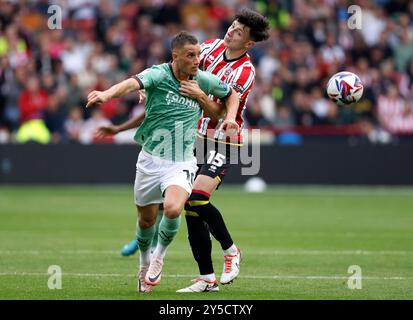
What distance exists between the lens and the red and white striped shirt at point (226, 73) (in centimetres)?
1135

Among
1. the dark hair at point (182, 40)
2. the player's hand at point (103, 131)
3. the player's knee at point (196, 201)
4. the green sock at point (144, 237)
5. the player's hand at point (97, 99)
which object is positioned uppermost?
the dark hair at point (182, 40)

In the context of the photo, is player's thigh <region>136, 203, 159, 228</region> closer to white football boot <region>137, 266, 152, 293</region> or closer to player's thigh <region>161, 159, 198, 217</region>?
player's thigh <region>161, 159, 198, 217</region>

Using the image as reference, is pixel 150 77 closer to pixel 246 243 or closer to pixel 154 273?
pixel 154 273

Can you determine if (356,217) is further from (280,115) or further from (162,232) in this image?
(162,232)

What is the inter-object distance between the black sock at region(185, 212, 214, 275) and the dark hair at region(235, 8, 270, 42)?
223 cm

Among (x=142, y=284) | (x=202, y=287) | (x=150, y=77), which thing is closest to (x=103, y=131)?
(x=150, y=77)

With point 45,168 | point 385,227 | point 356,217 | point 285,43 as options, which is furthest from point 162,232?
point 285,43

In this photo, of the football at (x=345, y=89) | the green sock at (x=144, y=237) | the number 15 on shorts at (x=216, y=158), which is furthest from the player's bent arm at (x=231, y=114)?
the football at (x=345, y=89)

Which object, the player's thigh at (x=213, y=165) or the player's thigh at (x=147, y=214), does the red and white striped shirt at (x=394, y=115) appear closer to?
the player's thigh at (x=213, y=165)

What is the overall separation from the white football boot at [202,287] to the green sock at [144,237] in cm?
60

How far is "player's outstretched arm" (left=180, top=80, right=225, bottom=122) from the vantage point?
10211 mm

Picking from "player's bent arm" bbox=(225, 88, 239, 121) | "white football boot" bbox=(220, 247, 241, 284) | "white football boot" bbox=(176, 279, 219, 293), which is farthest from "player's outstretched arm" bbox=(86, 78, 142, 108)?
"white football boot" bbox=(220, 247, 241, 284)

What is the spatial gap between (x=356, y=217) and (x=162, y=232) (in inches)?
385

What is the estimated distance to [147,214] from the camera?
34.2 ft
